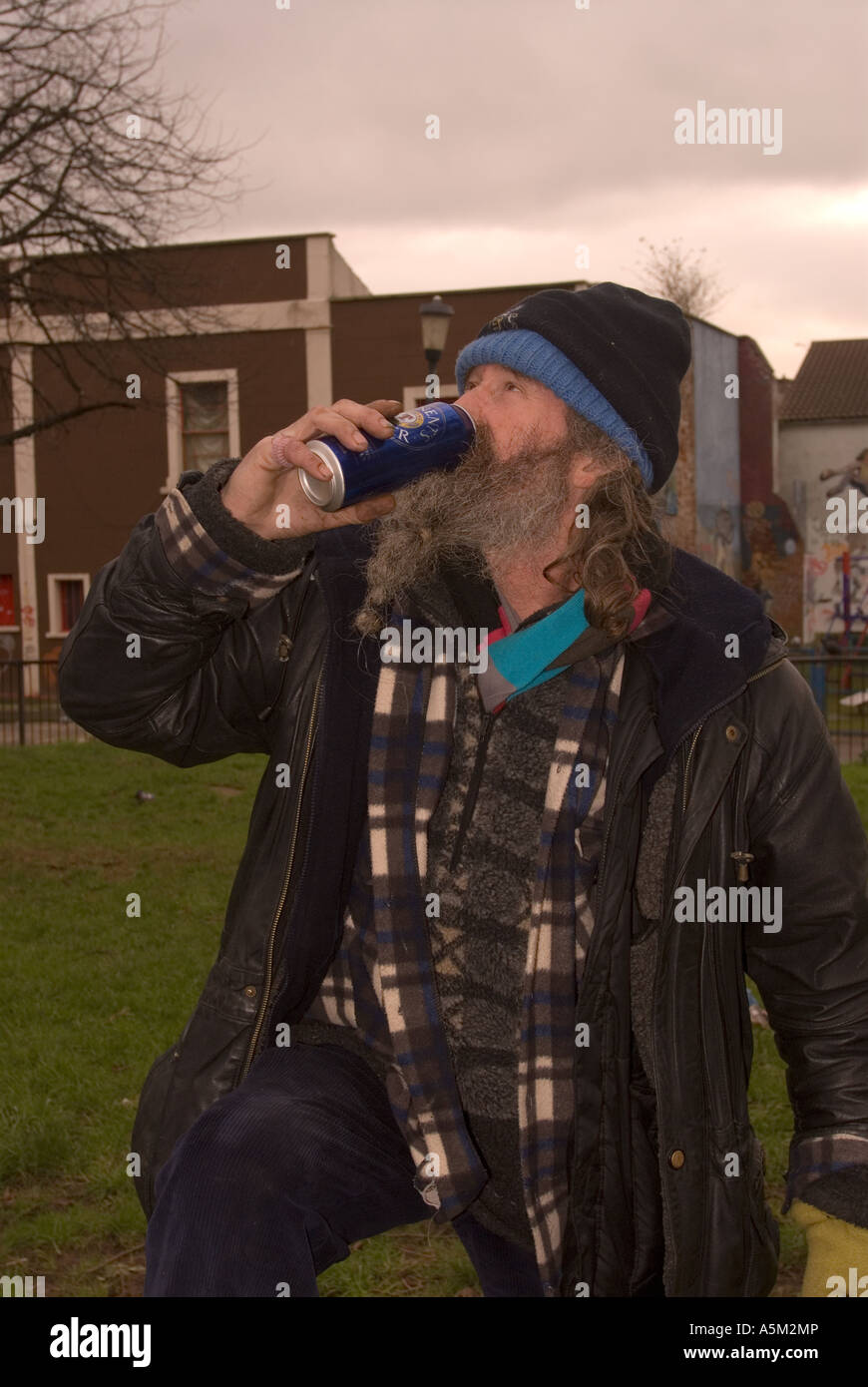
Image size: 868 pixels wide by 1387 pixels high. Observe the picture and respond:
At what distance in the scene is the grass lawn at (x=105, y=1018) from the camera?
3.82 m

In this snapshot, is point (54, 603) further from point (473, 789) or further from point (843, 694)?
point (473, 789)

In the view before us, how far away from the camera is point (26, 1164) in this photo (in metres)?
4.38

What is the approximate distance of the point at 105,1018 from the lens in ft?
19.1

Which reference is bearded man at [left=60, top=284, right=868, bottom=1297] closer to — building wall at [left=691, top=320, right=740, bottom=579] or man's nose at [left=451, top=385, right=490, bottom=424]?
man's nose at [left=451, top=385, right=490, bottom=424]

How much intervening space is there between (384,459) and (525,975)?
102 centimetres

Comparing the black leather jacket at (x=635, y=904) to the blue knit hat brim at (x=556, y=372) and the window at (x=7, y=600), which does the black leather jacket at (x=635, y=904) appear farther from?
the window at (x=7, y=600)

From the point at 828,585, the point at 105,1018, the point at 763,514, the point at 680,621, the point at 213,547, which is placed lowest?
the point at 105,1018

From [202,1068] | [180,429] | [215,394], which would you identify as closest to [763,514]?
[215,394]

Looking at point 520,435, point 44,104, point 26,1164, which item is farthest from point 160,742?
point 44,104

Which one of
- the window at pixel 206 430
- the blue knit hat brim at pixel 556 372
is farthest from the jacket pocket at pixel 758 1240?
the window at pixel 206 430

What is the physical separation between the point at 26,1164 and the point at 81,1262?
0.71 m

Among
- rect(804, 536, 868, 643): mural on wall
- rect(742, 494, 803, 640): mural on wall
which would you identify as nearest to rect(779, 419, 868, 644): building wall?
rect(804, 536, 868, 643): mural on wall

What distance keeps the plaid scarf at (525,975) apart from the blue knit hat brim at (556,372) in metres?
0.75

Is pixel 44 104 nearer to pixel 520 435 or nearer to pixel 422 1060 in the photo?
pixel 520 435
